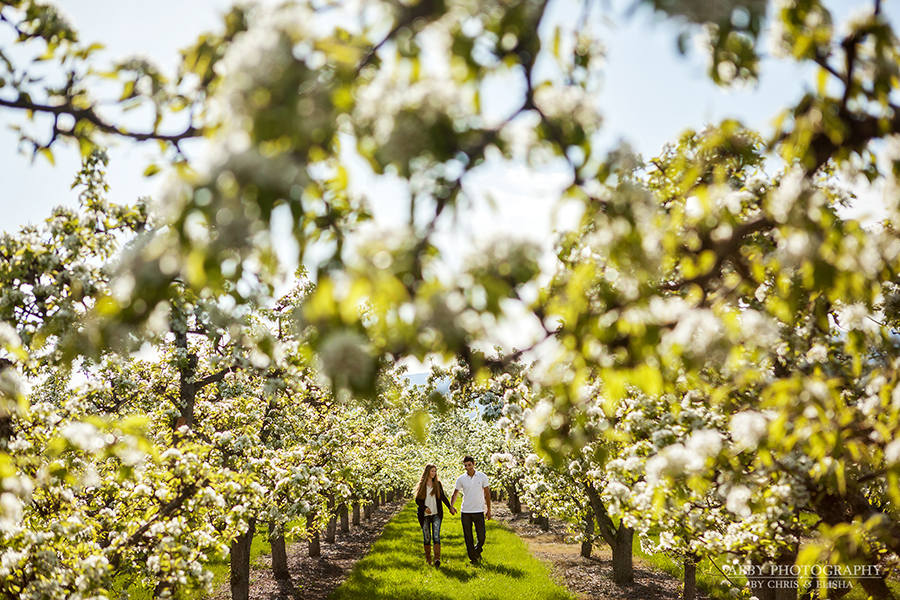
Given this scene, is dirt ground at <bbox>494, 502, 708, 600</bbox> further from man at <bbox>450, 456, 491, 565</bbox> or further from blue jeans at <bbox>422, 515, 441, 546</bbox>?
blue jeans at <bbox>422, 515, 441, 546</bbox>

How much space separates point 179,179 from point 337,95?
1.76 ft

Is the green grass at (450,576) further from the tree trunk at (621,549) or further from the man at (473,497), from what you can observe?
the tree trunk at (621,549)

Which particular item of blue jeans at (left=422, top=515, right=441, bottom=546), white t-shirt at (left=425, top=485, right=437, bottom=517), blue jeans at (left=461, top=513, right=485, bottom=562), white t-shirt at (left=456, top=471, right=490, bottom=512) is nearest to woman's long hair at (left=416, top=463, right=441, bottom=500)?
white t-shirt at (left=425, top=485, right=437, bottom=517)

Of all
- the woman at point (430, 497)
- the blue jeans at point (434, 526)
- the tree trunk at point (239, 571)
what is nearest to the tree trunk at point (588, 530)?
the blue jeans at point (434, 526)

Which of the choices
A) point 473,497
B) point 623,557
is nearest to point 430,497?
point 473,497

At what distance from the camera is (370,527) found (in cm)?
2880

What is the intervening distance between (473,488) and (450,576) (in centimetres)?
270

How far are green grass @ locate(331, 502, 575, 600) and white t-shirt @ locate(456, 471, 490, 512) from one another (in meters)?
1.77

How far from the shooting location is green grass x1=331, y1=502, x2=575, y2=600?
11.6m

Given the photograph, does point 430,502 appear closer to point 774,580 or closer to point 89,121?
point 774,580

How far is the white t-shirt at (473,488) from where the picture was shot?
12.7m

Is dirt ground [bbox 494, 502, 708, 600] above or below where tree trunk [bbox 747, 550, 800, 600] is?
below

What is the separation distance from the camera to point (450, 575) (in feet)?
44.7

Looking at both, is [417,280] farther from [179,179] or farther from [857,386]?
[857,386]
